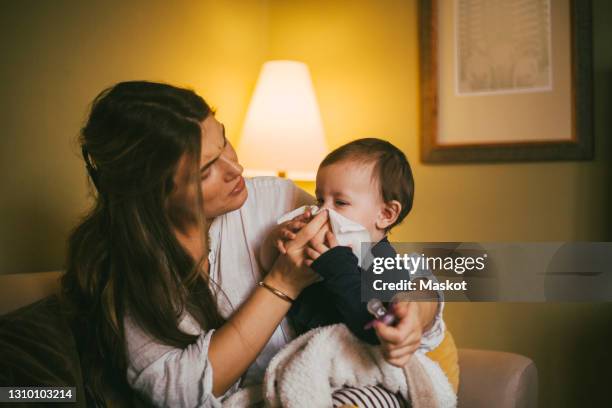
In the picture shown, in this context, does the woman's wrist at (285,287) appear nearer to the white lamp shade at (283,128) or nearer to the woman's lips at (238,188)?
the woman's lips at (238,188)

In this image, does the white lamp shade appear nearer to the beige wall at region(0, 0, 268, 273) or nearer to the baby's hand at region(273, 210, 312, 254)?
the beige wall at region(0, 0, 268, 273)

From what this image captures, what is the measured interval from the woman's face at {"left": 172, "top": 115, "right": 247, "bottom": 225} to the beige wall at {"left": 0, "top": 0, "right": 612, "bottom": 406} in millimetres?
657

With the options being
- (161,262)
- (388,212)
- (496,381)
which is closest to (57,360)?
(161,262)

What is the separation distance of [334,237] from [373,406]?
0.33m

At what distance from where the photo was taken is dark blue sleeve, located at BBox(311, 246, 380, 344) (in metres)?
0.98

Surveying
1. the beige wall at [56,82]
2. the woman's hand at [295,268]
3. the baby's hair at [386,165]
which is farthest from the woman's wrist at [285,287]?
the beige wall at [56,82]

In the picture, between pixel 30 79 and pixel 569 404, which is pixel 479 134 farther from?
pixel 30 79

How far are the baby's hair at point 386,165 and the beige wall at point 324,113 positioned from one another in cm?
84

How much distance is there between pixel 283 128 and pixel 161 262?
1.12 meters

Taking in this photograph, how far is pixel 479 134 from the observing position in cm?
222

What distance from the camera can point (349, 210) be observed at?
3.99ft

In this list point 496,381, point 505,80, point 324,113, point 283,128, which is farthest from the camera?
point 324,113

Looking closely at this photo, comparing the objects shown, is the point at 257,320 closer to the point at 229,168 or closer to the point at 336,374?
the point at 336,374

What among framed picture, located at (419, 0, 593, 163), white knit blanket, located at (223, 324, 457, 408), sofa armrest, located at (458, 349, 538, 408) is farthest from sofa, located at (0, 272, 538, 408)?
framed picture, located at (419, 0, 593, 163)
